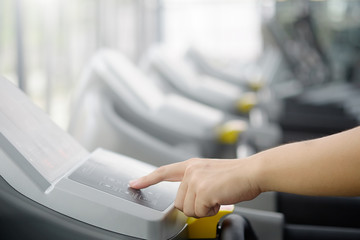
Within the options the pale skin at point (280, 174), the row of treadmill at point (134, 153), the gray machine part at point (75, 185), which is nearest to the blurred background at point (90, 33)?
the row of treadmill at point (134, 153)

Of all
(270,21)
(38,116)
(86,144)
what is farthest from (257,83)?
(38,116)

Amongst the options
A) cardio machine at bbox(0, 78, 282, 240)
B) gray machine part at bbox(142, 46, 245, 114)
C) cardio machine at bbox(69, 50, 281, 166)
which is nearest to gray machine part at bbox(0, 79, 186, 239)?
cardio machine at bbox(0, 78, 282, 240)

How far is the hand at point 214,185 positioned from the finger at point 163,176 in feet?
0.13

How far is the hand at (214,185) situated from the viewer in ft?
2.19

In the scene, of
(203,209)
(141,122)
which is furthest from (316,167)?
(141,122)

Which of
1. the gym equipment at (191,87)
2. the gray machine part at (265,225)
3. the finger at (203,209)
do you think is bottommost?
the gym equipment at (191,87)

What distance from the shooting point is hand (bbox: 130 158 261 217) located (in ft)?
2.19

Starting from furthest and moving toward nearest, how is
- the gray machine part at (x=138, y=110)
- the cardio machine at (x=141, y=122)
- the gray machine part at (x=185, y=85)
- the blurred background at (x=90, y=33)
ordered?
1. the gray machine part at (x=185, y=85)
2. the blurred background at (x=90, y=33)
3. the gray machine part at (x=138, y=110)
4. the cardio machine at (x=141, y=122)

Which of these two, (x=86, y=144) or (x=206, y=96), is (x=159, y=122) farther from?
(x=206, y=96)

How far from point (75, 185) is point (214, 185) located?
20 cm

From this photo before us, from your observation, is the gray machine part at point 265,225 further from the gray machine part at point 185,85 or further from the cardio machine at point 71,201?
the gray machine part at point 185,85

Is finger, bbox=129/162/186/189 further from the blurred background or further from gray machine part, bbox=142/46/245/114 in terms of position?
gray machine part, bbox=142/46/245/114

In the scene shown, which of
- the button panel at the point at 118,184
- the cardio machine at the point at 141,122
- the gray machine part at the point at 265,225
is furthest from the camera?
the cardio machine at the point at 141,122

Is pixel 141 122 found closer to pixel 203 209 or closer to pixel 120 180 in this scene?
pixel 120 180
